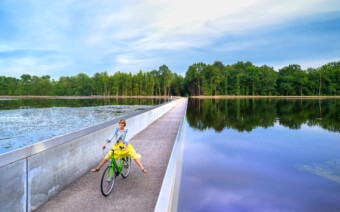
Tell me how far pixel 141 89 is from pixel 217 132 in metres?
122

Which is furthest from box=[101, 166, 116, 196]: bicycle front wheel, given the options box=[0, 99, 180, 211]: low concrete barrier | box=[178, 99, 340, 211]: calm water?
box=[178, 99, 340, 211]: calm water

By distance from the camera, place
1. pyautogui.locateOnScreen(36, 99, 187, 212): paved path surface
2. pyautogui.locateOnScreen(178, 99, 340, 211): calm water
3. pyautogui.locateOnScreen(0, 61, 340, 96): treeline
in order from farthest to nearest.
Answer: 1. pyautogui.locateOnScreen(0, 61, 340, 96): treeline
2. pyautogui.locateOnScreen(178, 99, 340, 211): calm water
3. pyautogui.locateOnScreen(36, 99, 187, 212): paved path surface

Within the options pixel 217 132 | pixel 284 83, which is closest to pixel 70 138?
pixel 217 132

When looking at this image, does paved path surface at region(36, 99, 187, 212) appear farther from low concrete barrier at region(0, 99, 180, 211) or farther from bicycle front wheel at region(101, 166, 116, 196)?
low concrete barrier at region(0, 99, 180, 211)

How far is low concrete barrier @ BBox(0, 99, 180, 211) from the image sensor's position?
3.54m

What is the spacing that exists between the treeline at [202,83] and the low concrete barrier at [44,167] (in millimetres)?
106900

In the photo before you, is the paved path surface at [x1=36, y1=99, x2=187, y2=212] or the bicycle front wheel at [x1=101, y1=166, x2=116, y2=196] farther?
the bicycle front wheel at [x1=101, y1=166, x2=116, y2=196]

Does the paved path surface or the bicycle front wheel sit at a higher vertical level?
the bicycle front wheel

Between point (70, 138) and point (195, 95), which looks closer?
point (70, 138)

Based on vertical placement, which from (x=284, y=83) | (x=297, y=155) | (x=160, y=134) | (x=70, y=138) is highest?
(x=284, y=83)

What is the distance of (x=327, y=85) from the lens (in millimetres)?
104188

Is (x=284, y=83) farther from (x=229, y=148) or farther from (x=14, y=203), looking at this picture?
(x=14, y=203)

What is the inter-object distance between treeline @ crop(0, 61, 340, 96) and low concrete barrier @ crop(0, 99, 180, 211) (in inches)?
4209

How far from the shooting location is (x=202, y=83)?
11294 cm
